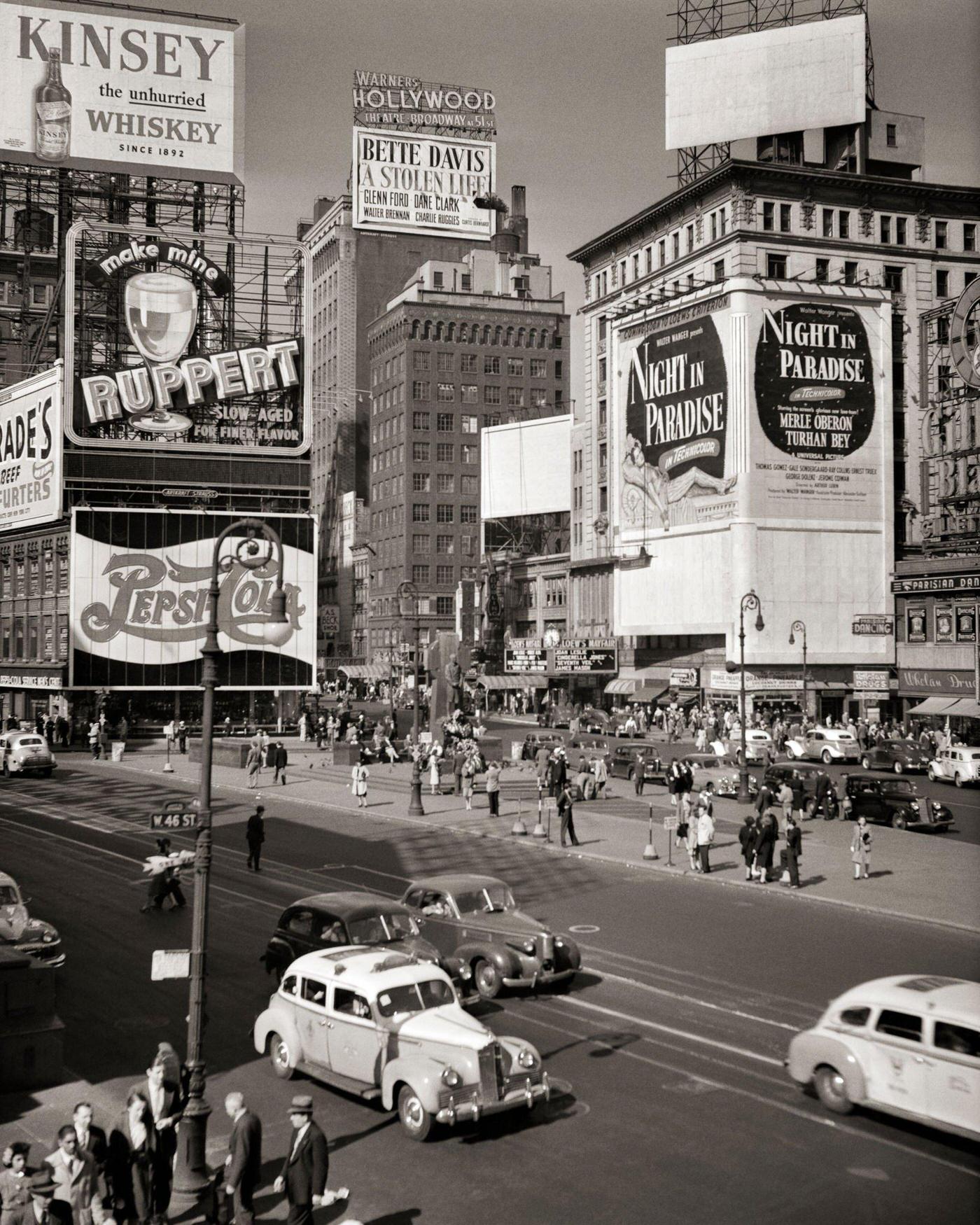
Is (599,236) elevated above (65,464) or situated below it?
above

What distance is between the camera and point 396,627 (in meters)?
135

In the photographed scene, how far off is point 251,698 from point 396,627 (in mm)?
58362

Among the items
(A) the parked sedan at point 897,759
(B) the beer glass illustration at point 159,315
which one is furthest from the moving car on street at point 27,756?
(A) the parked sedan at point 897,759

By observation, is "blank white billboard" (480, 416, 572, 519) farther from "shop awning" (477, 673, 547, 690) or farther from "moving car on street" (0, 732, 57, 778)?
"moving car on street" (0, 732, 57, 778)

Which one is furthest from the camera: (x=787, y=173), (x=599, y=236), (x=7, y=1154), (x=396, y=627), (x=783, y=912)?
(x=396, y=627)

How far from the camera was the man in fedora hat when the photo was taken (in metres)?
9.88

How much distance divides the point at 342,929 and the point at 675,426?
68.5 metres

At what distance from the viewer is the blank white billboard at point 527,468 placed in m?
112

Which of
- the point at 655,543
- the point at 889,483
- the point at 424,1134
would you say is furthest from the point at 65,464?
the point at 424,1134

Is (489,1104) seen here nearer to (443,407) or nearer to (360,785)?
(360,785)

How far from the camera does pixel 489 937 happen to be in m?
19.4

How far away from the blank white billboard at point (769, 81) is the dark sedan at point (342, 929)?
251 feet

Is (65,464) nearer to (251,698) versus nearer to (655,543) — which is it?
(251,698)

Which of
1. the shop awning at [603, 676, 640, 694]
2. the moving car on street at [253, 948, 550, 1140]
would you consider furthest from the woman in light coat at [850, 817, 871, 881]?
the shop awning at [603, 676, 640, 694]
